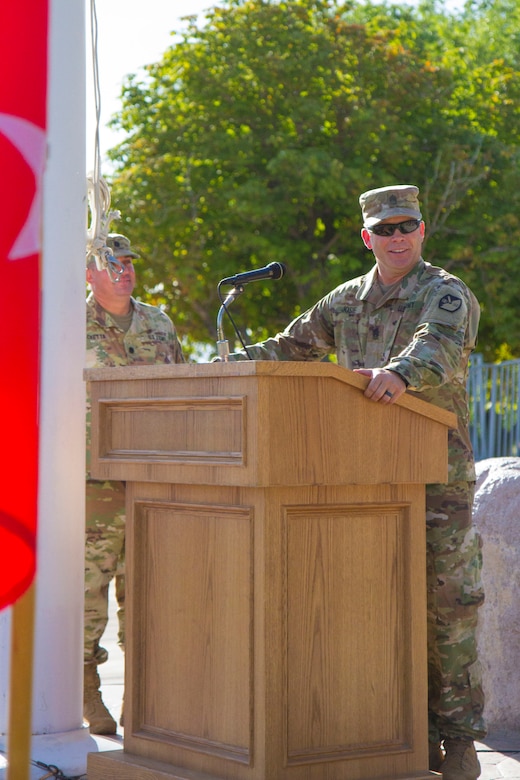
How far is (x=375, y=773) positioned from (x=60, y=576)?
149 centimetres

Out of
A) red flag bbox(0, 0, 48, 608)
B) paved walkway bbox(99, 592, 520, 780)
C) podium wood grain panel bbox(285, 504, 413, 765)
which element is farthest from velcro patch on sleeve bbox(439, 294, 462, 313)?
red flag bbox(0, 0, 48, 608)

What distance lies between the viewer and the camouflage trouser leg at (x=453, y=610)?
155 inches

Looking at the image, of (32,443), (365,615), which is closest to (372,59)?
(365,615)

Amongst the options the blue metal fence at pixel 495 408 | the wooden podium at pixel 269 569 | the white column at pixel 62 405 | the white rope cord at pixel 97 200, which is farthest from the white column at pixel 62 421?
the blue metal fence at pixel 495 408

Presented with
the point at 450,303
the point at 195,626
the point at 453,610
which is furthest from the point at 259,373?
the point at 453,610

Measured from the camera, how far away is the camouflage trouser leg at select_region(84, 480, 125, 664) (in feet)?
17.2

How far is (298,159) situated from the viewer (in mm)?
19562

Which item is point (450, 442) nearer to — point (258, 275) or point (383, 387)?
point (383, 387)

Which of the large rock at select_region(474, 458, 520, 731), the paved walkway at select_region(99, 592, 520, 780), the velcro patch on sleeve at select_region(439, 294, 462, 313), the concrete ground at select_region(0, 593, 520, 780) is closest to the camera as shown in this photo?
the velcro patch on sleeve at select_region(439, 294, 462, 313)

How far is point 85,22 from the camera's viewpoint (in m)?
4.34

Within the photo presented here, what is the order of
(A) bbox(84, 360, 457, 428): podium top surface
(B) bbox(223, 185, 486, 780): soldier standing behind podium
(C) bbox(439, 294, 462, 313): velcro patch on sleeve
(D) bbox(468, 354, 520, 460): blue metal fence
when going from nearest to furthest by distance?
(A) bbox(84, 360, 457, 428): podium top surface → (C) bbox(439, 294, 462, 313): velcro patch on sleeve → (B) bbox(223, 185, 486, 780): soldier standing behind podium → (D) bbox(468, 354, 520, 460): blue metal fence

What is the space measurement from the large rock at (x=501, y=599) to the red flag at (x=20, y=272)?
160 inches

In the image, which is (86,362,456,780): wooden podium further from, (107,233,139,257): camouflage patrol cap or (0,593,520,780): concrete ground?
(107,233,139,257): camouflage patrol cap

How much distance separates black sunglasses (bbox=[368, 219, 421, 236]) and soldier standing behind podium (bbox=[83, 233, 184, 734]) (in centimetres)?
163
